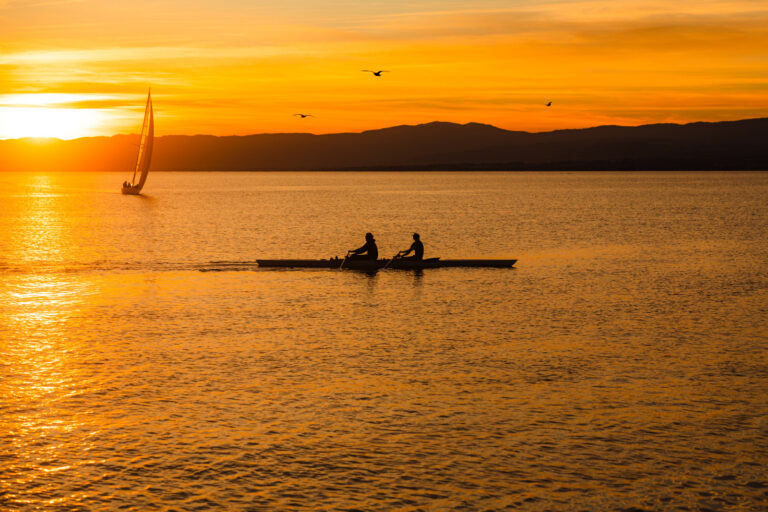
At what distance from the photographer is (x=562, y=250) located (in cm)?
6925

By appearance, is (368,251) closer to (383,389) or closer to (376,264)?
(376,264)

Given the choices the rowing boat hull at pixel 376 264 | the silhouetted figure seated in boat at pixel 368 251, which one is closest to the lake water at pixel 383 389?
the rowing boat hull at pixel 376 264

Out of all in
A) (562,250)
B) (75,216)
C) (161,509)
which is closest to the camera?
(161,509)

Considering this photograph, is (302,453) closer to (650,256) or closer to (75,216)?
(650,256)

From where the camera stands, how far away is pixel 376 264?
50.0 metres

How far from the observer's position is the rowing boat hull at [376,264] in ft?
165

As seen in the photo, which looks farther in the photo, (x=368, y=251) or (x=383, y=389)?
(x=368, y=251)

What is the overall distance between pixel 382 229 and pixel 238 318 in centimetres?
6556

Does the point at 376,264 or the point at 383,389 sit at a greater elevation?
the point at 376,264

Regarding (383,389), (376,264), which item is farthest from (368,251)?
(383,389)

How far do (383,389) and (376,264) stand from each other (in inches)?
1018

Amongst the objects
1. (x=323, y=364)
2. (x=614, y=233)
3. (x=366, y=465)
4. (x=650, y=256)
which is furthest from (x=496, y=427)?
(x=614, y=233)

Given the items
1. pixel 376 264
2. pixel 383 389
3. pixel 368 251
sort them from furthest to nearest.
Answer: pixel 376 264 < pixel 368 251 < pixel 383 389

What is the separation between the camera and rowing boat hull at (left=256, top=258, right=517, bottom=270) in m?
50.2
